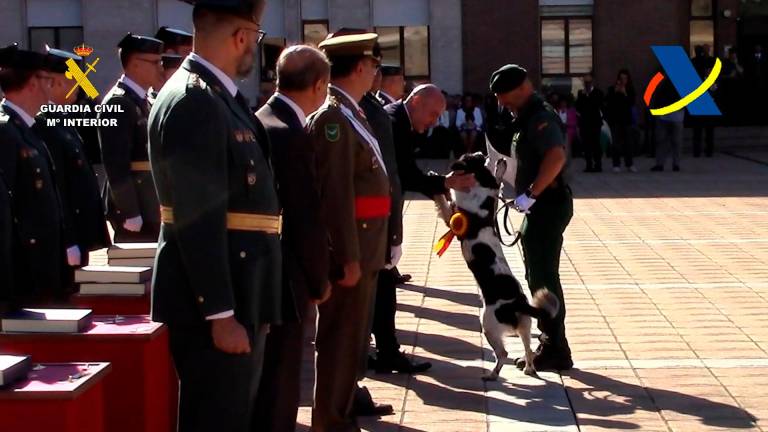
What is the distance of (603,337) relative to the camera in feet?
29.4

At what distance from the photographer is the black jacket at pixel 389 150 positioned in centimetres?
713

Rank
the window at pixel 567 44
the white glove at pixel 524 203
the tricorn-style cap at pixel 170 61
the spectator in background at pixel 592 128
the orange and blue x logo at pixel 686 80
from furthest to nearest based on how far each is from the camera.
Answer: the window at pixel 567 44, the orange and blue x logo at pixel 686 80, the spectator in background at pixel 592 128, the tricorn-style cap at pixel 170 61, the white glove at pixel 524 203

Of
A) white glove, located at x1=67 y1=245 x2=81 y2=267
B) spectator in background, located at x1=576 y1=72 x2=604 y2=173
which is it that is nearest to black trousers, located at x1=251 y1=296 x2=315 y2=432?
white glove, located at x1=67 y1=245 x2=81 y2=267

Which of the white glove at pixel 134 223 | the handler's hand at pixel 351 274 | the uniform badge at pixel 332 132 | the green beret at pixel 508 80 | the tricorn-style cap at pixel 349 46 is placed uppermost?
the tricorn-style cap at pixel 349 46

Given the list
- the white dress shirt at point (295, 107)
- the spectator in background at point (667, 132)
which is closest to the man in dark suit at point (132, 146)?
the white dress shirt at point (295, 107)

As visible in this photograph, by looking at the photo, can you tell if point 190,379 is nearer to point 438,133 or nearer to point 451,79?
point 438,133

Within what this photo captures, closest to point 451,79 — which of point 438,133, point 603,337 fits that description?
point 438,133

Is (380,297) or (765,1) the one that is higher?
(765,1)

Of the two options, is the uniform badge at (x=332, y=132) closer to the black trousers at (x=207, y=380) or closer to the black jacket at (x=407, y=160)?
the black trousers at (x=207, y=380)

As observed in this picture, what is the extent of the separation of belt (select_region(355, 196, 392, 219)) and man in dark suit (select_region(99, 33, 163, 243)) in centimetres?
232

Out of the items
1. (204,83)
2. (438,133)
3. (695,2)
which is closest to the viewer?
(204,83)

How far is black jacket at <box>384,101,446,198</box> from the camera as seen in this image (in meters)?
7.87

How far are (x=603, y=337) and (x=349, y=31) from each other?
327 centimetres

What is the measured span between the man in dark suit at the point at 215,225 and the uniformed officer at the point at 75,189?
10.3 feet
